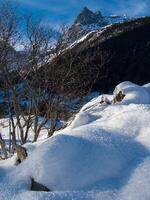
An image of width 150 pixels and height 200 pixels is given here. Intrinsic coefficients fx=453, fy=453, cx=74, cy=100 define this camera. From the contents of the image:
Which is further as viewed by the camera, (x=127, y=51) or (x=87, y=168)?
(x=127, y=51)

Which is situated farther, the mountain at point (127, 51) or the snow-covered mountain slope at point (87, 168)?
the mountain at point (127, 51)

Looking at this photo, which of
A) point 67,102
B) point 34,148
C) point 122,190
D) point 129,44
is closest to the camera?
point 122,190

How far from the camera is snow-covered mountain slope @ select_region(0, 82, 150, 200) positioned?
17.5ft

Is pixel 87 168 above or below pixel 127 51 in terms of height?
above

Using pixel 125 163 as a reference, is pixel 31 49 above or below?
above

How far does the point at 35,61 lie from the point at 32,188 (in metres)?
9.41

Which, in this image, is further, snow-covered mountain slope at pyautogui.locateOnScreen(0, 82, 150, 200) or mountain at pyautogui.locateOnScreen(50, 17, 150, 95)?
mountain at pyautogui.locateOnScreen(50, 17, 150, 95)

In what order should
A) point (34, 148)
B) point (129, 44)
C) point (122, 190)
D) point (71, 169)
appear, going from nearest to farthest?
point (122, 190) → point (71, 169) → point (34, 148) → point (129, 44)

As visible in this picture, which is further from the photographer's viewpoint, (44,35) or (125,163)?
(44,35)

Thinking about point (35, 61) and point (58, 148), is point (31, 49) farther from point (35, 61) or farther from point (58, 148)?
point (58, 148)

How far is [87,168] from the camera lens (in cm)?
580

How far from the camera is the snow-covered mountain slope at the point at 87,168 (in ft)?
17.5

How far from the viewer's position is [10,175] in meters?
5.98

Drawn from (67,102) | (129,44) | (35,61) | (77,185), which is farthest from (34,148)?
(129,44)
